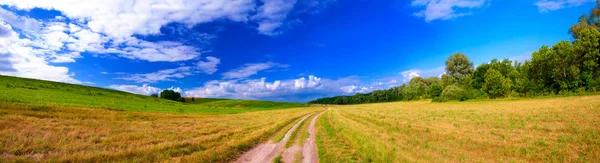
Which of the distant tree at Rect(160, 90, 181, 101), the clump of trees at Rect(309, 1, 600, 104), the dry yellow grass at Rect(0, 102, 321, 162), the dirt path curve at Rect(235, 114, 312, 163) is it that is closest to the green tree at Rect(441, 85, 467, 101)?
the clump of trees at Rect(309, 1, 600, 104)

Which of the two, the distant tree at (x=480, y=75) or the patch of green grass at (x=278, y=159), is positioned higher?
the distant tree at (x=480, y=75)

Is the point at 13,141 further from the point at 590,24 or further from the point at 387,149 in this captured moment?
the point at 590,24

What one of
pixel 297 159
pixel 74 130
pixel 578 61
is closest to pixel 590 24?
pixel 578 61

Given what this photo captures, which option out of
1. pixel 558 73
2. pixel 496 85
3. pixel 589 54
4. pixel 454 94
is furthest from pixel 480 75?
pixel 589 54

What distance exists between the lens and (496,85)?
70312mm

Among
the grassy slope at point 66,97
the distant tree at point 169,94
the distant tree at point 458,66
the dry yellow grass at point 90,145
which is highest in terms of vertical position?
the distant tree at point 458,66

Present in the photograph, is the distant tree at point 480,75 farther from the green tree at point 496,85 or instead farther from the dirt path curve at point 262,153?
the dirt path curve at point 262,153

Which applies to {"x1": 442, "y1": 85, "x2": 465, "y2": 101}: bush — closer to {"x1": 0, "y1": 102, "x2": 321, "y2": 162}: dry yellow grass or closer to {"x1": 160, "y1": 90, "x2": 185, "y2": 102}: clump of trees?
{"x1": 0, "y1": 102, "x2": 321, "y2": 162}: dry yellow grass

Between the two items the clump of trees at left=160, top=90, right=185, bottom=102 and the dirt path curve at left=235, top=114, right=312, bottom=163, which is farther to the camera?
the clump of trees at left=160, top=90, right=185, bottom=102

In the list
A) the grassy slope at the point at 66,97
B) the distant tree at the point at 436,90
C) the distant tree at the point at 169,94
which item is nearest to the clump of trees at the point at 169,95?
the distant tree at the point at 169,94

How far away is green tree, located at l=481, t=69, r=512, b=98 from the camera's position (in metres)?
66.9

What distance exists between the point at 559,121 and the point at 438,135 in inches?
358

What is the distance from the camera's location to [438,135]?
18281 millimetres

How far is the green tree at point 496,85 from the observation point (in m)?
66.9
